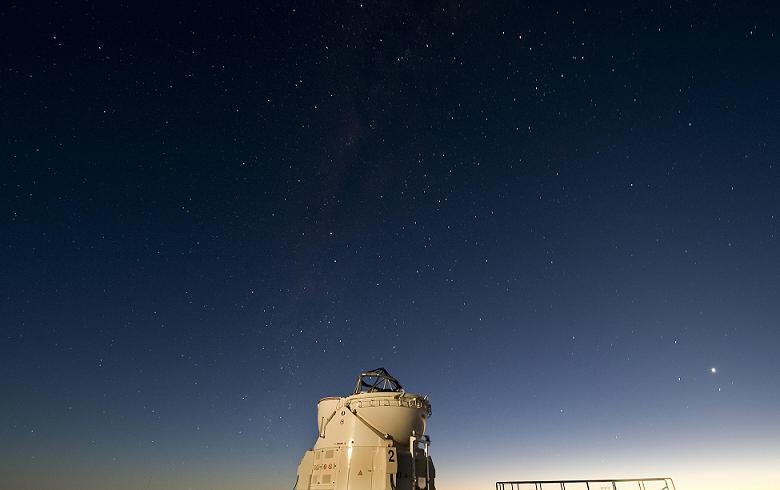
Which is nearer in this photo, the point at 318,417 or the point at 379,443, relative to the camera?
the point at 379,443

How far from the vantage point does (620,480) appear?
61.6 feet

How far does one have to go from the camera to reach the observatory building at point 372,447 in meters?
20.1

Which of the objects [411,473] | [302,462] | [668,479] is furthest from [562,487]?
[302,462]

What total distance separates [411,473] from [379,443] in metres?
1.93

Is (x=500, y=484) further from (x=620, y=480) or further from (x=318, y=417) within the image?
(x=318, y=417)

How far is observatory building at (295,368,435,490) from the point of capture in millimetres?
20109

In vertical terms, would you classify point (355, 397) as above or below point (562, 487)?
above

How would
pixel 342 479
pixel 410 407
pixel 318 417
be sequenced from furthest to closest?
1. pixel 318 417
2. pixel 410 407
3. pixel 342 479

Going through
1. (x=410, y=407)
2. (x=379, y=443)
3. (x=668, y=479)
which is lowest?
(x=668, y=479)

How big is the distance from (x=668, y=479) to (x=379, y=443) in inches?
452

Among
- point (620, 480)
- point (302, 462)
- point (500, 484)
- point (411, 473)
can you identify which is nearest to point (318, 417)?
point (302, 462)

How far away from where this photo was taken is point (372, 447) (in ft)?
67.9

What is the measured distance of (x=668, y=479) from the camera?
17.4 meters

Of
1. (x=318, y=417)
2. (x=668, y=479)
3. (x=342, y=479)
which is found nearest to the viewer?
(x=668, y=479)
